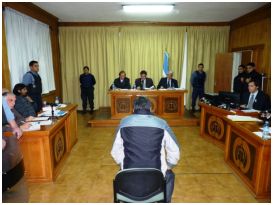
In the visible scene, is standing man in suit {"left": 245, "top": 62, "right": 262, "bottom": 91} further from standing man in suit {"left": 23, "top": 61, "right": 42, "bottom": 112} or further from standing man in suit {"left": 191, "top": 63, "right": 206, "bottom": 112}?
standing man in suit {"left": 23, "top": 61, "right": 42, "bottom": 112}

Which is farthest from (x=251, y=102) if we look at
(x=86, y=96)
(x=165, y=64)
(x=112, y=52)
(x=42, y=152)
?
(x=86, y=96)

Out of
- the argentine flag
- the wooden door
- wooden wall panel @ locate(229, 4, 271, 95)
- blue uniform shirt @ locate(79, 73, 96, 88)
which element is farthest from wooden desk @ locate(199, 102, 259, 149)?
blue uniform shirt @ locate(79, 73, 96, 88)

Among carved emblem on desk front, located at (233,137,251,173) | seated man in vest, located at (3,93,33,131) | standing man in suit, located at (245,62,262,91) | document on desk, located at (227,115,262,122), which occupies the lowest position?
carved emblem on desk front, located at (233,137,251,173)

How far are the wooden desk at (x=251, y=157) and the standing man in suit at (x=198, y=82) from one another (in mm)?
3731

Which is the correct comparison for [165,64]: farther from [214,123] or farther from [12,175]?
[12,175]

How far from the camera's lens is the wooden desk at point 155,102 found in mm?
5668

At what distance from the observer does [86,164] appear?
357cm

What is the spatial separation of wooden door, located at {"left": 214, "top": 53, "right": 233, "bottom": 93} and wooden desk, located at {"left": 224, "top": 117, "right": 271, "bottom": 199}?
3.77 meters

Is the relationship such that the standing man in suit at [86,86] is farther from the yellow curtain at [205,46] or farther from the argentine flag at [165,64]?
the yellow curtain at [205,46]

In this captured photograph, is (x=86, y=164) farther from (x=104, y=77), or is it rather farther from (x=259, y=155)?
(x=104, y=77)

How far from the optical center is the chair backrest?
5.03 feet

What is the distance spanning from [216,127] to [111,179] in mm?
2273

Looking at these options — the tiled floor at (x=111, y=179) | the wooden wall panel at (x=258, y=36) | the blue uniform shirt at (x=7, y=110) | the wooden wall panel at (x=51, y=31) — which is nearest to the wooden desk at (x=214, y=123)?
the tiled floor at (x=111, y=179)

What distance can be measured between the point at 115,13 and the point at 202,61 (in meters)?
3.27
